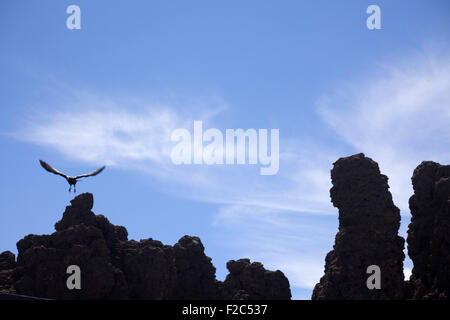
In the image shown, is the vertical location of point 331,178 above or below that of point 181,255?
above

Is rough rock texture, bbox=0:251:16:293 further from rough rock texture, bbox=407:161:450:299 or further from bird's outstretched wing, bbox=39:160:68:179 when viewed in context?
rough rock texture, bbox=407:161:450:299

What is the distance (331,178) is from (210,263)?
36976 millimetres

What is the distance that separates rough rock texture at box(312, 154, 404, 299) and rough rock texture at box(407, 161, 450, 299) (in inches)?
218

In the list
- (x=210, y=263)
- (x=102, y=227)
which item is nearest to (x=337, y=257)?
(x=210, y=263)

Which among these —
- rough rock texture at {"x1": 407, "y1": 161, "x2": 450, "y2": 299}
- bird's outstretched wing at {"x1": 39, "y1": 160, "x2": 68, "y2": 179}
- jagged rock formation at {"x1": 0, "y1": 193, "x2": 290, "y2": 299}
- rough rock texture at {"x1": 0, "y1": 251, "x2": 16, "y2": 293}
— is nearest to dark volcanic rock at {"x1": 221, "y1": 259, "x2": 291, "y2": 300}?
jagged rock formation at {"x1": 0, "y1": 193, "x2": 290, "y2": 299}

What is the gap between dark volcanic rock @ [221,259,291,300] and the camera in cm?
10525

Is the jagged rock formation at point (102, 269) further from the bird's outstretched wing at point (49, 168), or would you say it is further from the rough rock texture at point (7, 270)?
the bird's outstretched wing at point (49, 168)

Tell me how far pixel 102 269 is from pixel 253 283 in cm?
2595

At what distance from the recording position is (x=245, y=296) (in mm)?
102875

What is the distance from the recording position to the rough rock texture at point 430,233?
288 feet

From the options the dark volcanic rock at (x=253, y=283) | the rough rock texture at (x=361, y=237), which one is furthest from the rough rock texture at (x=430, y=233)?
the dark volcanic rock at (x=253, y=283)

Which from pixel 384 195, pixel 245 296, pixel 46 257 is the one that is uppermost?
pixel 384 195

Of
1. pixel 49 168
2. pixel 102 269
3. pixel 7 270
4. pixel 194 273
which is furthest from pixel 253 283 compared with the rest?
pixel 49 168
